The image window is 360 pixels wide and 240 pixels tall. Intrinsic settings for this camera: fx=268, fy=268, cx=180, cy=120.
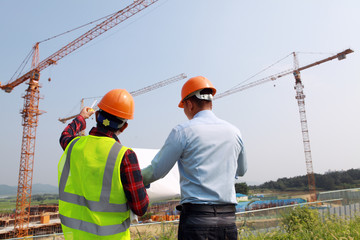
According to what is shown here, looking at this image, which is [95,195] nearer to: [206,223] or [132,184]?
[132,184]

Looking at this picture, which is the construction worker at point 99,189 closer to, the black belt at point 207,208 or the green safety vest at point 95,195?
the green safety vest at point 95,195

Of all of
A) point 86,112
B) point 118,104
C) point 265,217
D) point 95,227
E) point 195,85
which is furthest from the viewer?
point 265,217

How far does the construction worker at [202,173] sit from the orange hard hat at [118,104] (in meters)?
0.42

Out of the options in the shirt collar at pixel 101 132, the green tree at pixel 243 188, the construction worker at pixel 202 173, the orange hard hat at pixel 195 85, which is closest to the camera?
the construction worker at pixel 202 173

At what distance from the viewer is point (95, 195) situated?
5.58 feet

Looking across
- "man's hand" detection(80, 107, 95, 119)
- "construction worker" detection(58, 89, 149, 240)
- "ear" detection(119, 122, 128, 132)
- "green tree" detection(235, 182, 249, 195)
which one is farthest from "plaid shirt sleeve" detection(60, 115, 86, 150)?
"green tree" detection(235, 182, 249, 195)

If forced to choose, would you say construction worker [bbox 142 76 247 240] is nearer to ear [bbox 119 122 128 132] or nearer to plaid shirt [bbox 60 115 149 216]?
plaid shirt [bbox 60 115 149 216]

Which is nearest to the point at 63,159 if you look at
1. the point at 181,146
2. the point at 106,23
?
the point at 181,146

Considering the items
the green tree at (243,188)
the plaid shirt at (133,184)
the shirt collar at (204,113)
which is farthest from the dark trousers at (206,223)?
the green tree at (243,188)

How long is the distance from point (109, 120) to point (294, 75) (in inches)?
2493

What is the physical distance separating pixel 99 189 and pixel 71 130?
35.2 inches

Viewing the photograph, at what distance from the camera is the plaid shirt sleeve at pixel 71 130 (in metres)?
2.20

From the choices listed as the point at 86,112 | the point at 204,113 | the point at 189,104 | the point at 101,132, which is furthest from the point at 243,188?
the point at 101,132

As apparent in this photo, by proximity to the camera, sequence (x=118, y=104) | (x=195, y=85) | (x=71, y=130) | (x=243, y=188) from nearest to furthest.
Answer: (x=118, y=104), (x=195, y=85), (x=71, y=130), (x=243, y=188)
